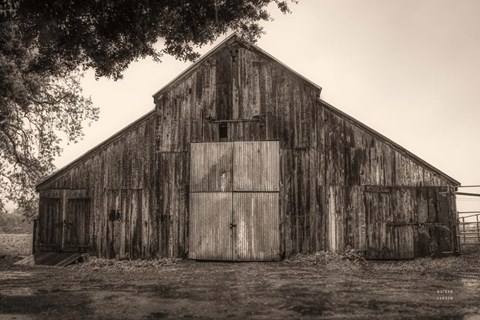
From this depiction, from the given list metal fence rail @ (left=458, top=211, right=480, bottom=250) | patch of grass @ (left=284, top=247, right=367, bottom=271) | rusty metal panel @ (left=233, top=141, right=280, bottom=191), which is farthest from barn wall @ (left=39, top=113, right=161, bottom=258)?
metal fence rail @ (left=458, top=211, right=480, bottom=250)

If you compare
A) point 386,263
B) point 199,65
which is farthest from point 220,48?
point 386,263

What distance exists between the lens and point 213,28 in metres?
12.1

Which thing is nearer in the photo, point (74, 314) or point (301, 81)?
point (74, 314)

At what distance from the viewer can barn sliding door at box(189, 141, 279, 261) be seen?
46.8 ft

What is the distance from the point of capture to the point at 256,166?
1467 centimetres

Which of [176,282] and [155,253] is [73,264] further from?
[176,282]

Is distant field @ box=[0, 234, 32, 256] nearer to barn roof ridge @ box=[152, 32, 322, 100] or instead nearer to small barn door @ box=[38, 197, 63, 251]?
small barn door @ box=[38, 197, 63, 251]

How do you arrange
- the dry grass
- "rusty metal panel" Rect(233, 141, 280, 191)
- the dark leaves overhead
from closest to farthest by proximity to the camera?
the dark leaves overhead → the dry grass → "rusty metal panel" Rect(233, 141, 280, 191)

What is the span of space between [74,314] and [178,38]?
8149 mm

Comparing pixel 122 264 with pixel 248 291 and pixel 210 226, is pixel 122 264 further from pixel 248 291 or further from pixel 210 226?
pixel 248 291

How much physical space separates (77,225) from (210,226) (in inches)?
199

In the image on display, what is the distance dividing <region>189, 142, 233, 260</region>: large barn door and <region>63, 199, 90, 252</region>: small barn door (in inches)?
156

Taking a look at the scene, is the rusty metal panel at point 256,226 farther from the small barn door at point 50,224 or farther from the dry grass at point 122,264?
the small barn door at point 50,224

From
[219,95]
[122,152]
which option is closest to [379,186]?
[219,95]
